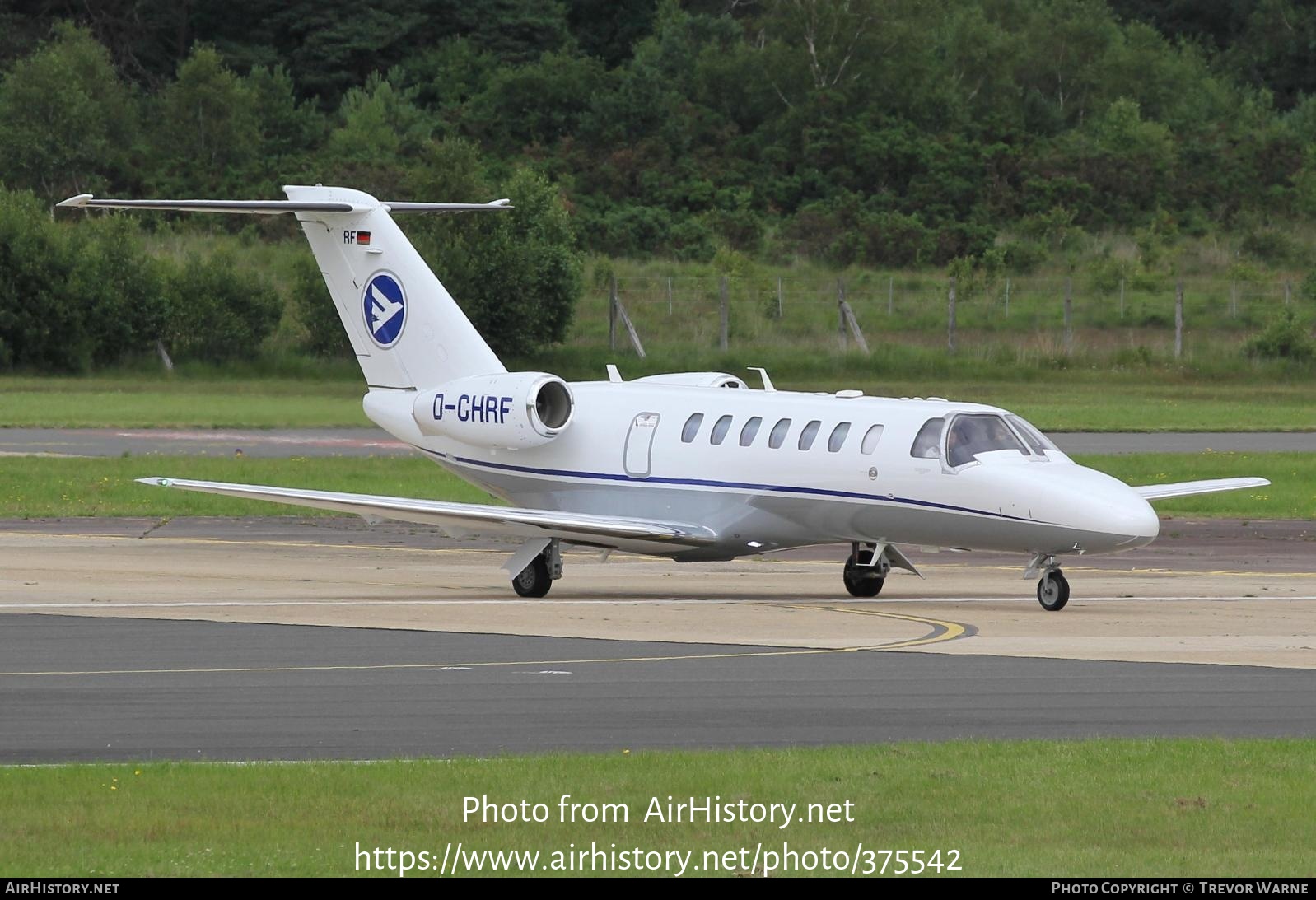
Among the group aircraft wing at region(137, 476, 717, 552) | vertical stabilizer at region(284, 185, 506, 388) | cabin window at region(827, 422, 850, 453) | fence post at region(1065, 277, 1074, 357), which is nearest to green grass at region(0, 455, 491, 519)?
vertical stabilizer at region(284, 185, 506, 388)

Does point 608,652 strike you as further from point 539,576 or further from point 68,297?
point 68,297

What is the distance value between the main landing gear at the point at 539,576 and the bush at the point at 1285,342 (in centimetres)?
4320

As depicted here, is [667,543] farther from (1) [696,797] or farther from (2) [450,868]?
(2) [450,868]

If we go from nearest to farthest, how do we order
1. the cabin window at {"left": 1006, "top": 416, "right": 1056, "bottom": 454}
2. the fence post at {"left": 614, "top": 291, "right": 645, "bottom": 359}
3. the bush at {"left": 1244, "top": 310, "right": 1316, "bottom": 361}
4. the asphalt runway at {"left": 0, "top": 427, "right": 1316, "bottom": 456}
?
1. the cabin window at {"left": 1006, "top": 416, "right": 1056, "bottom": 454}
2. the asphalt runway at {"left": 0, "top": 427, "right": 1316, "bottom": 456}
3. the bush at {"left": 1244, "top": 310, "right": 1316, "bottom": 361}
4. the fence post at {"left": 614, "top": 291, "right": 645, "bottom": 359}

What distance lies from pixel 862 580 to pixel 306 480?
14.6 meters

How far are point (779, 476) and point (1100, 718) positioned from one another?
8.12m

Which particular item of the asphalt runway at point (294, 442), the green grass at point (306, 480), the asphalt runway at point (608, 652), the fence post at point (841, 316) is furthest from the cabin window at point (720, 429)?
the fence post at point (841, 316)

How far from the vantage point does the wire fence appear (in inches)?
2474

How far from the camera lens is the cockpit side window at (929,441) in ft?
69.5

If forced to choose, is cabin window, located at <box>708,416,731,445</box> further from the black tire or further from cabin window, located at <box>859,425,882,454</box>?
the black tire

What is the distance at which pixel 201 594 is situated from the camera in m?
22.2

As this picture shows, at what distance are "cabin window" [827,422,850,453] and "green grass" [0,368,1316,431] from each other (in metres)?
24.7

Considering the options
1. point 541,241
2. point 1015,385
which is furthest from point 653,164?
point 1015,385

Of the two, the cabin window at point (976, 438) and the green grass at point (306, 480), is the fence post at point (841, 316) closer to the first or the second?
the green grass at point (306, 480)
